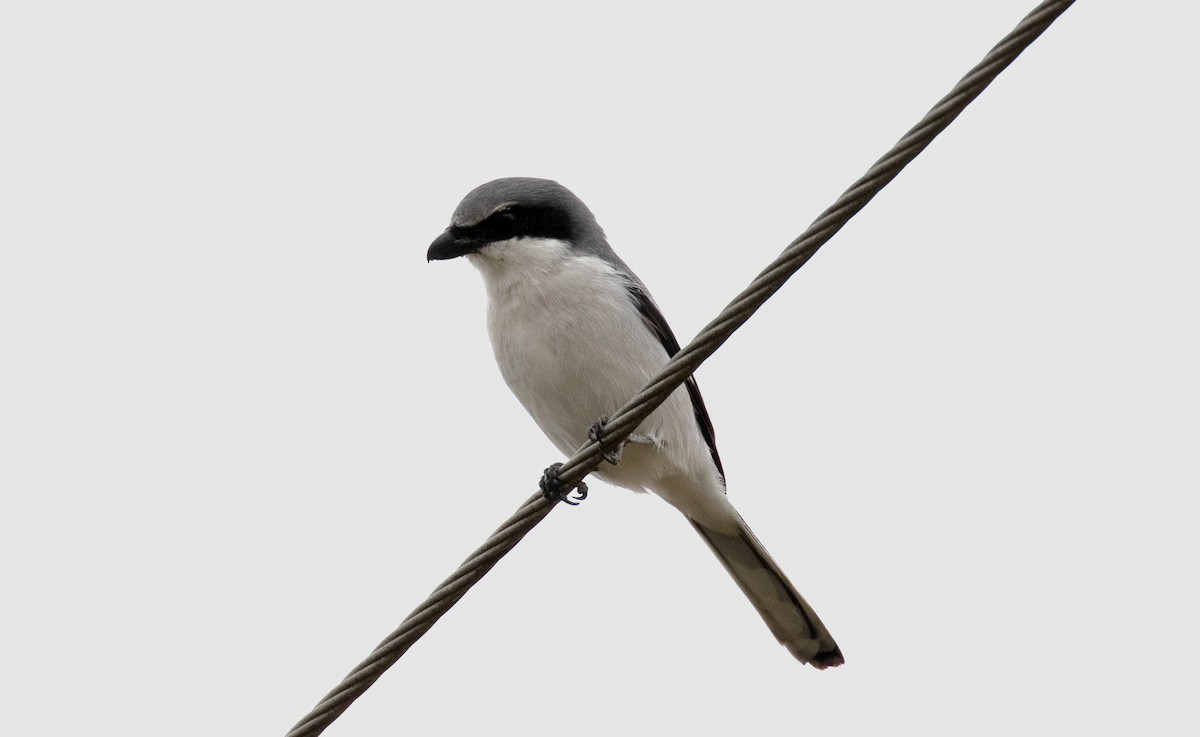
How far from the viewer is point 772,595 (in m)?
7.66

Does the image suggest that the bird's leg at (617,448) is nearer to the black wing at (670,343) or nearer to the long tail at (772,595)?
the black wing at (670,343)

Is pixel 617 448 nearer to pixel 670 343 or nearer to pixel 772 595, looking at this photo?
pixel 670 343

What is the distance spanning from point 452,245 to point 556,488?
1867 mm

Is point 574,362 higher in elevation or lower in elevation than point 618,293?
lower

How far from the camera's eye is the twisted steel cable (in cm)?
402

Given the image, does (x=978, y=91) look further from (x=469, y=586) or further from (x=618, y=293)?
(x=618, y=293)

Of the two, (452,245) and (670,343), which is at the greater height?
(452,245)

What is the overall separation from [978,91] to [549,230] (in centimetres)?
329

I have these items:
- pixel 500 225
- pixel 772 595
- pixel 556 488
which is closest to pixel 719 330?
pixel 556 488

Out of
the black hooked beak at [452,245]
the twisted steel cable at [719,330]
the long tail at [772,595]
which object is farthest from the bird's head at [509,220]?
the twisted steel cable at [719,330]

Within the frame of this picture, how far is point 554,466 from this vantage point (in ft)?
20.4

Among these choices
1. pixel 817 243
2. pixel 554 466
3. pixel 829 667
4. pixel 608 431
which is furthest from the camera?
pixel 829 667

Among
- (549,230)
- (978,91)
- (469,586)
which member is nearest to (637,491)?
(549,230)

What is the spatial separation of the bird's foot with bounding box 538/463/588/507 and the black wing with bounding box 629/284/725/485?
828 millimetres
